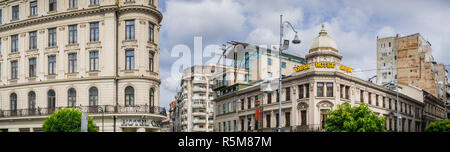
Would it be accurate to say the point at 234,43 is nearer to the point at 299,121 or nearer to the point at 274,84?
the point at 274,84

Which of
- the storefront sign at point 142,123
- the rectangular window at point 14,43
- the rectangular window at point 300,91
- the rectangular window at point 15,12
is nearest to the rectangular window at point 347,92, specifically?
the rectangular window at point 300,91

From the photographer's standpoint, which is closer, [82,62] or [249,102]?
[82,62]

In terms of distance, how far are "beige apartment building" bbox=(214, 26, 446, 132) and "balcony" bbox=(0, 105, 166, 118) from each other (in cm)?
2719

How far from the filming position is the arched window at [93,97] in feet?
107

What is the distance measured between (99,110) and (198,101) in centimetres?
7317

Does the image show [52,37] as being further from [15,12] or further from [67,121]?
[67,121]

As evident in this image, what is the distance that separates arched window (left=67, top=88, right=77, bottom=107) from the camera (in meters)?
34.1

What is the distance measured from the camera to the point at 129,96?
100 ft

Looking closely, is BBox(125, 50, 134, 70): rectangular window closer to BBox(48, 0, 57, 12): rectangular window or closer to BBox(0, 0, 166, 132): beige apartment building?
BBox(0, 0, 166, 132): beige apartment building

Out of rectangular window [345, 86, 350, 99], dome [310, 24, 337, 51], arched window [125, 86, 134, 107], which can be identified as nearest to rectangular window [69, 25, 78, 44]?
arched window [125, 86, 134, 107]

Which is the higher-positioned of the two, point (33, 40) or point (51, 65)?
point (33, 40)

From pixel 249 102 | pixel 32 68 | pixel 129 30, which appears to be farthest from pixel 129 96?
pixel 249 102

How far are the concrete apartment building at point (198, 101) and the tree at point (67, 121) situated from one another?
67438mm
